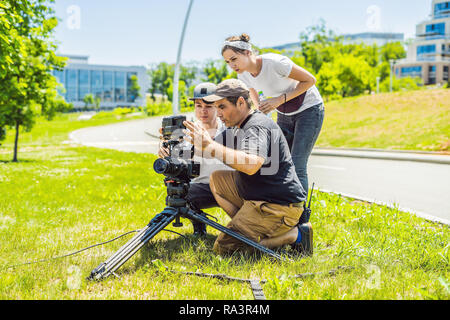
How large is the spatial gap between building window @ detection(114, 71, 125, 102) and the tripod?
120 m

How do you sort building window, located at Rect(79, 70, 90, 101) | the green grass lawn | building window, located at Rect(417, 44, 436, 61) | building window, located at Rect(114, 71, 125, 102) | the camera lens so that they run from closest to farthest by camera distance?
the green grass lawn → the camera lens → building window, located at Rect(417, 44, 436, 61) → building window, located at Rect(79, 70, 90, 101) → building window, located at Rect(114, 71, 125, 102)

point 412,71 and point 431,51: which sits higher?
point 431,51

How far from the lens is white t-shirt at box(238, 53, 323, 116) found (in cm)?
362

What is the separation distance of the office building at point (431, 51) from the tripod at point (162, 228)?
279 feet

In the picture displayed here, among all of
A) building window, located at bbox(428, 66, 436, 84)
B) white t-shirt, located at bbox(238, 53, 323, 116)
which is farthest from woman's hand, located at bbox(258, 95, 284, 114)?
building window, located at bbox(428, 66, 436, 84)

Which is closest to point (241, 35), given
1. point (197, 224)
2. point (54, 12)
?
point (197, 224)

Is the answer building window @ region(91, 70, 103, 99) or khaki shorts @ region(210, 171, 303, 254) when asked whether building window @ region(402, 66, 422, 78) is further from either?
khaki shorts @ region(210, 171, 303, 254)

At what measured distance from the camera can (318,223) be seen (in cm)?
436

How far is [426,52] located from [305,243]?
321 ft

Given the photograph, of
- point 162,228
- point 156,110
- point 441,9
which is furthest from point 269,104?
point 441,9

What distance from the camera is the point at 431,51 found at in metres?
88.1

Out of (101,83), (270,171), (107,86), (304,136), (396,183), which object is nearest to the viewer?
(270,171)

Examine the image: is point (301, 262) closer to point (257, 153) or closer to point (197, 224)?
point (257, 153)

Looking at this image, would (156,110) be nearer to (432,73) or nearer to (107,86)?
(432,73)
